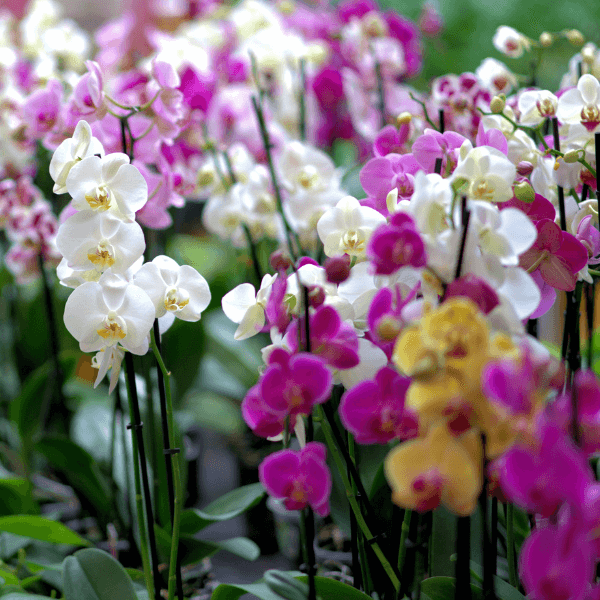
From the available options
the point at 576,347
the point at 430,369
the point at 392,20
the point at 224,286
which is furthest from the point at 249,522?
the point at 392,20

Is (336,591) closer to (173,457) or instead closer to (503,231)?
(173,457)

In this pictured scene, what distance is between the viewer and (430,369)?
0.22 m

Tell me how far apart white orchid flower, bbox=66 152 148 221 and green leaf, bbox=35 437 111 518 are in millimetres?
413

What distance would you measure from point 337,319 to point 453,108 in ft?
1.09

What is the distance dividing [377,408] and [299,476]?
47 millimetres

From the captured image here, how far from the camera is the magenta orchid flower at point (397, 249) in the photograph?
26 cm

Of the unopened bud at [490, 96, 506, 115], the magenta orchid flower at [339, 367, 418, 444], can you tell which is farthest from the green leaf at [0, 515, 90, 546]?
the unopened bud at [490, 96, 506, 115]

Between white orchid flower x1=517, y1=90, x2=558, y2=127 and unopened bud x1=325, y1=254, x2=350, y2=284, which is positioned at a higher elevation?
white orchid flower x1=517, y1=90, x2=558, y2=127

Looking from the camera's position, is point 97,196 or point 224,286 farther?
point 224,286

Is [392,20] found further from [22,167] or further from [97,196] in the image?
[97,196]

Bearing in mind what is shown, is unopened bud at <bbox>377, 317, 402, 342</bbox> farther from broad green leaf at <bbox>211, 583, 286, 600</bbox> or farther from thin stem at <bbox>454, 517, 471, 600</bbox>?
broad green leaf at <bbox>211, 583, 286, 600</bbox>

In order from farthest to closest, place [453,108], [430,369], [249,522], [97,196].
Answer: [249,522], [453,108], [97,196], [430,369]

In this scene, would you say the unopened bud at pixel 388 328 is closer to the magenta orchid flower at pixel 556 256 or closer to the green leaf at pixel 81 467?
the magenta orchid flower at pixel 556 256

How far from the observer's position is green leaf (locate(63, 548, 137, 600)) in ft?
1.39
